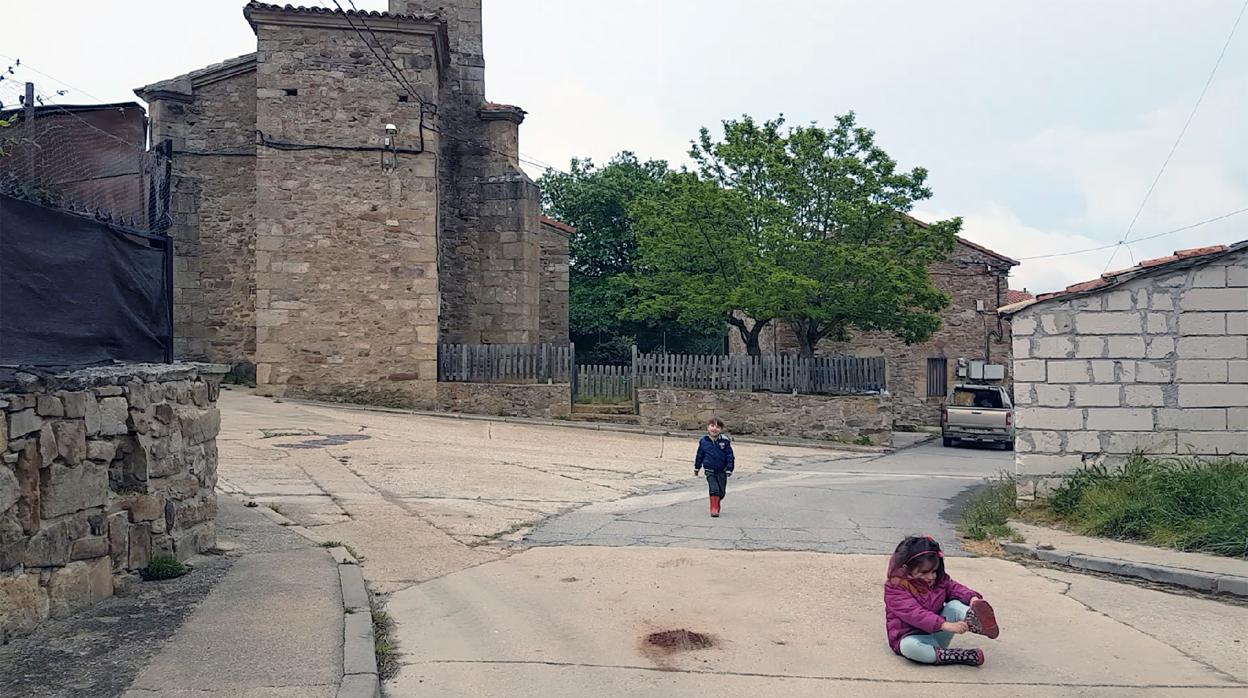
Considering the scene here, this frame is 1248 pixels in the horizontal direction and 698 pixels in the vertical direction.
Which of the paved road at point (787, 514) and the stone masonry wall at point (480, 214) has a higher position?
the stone masonry wall at point (480, 214)

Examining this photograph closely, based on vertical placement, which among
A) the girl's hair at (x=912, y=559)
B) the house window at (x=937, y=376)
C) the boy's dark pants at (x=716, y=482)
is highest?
the house window at (x=937, y=376)

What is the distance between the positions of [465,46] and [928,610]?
23.8 meters

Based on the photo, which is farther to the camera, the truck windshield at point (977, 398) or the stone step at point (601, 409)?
the truck windshield at point (977, 398)

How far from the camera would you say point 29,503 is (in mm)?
5363

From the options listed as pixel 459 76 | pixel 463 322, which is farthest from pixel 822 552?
pixel 459 76

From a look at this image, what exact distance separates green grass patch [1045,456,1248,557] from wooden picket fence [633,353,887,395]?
11297mm

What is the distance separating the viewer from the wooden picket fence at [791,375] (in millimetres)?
22375

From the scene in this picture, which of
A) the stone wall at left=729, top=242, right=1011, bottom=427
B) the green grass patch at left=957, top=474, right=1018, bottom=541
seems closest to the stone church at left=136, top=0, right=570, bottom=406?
the green grass patch at left=957, top=474, right=1018, bottom=541

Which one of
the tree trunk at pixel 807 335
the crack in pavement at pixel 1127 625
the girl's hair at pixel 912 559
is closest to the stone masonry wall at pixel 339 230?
the tree trunk at pixel 807 335

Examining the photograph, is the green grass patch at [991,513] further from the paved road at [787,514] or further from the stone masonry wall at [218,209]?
the stone masonry wall at [218,209]

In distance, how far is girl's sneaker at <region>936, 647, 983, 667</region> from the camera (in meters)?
5.71

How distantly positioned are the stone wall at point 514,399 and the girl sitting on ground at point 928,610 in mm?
16297

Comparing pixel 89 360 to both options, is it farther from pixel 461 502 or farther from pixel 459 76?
pixel 459 76

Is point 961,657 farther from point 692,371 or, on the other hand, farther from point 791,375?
point 692,371
